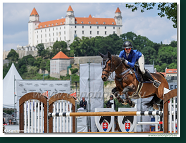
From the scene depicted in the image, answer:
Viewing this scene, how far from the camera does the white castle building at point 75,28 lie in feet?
279

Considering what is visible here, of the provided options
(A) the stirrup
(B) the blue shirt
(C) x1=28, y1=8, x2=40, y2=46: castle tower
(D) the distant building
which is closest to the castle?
(C) x1=28, y1=8, x2=40, y2=46: castle tower

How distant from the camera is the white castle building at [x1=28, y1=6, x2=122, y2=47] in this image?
85.0 m

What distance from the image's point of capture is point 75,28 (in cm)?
8531

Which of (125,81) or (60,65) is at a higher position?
(60,65)

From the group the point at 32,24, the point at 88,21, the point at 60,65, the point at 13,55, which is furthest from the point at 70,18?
the point at 60,65

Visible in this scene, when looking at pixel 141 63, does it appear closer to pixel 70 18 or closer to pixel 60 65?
pixel 60 65

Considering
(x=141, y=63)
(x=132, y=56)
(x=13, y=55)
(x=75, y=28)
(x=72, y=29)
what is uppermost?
(x=75, y=28)

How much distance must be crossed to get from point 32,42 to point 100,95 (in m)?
82.3

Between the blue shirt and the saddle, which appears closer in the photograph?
the blue shirt

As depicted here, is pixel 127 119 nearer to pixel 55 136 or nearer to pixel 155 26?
pixel 55 136

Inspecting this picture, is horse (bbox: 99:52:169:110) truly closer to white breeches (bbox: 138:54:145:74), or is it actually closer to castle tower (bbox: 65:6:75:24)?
white breeches (bbox: 138:54:145:74)

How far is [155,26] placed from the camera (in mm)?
50281

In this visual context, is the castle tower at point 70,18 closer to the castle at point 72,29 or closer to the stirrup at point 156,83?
the castle at point 72,29

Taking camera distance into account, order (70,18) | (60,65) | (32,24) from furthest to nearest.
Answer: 1. (32,24)
2. (70,18)
3. (60,65)
